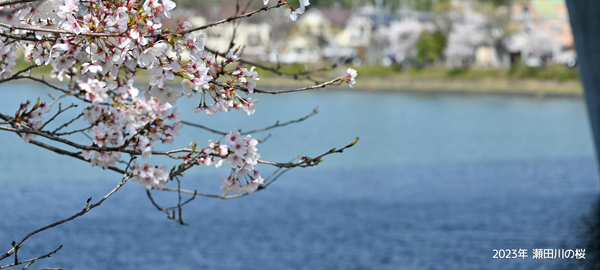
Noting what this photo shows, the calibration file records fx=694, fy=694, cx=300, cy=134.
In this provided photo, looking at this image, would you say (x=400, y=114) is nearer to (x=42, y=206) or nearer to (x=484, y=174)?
(x=484, y=174)

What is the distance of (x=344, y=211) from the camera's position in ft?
44.8

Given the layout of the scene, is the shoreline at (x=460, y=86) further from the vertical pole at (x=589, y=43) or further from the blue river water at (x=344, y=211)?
the vertical pole at (x=589, y=43)

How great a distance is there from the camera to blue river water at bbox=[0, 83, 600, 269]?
10438 mm

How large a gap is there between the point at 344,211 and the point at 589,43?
214 inches

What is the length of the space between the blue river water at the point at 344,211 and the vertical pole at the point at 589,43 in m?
2.25

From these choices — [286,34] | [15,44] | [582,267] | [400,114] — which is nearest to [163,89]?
[15,44]

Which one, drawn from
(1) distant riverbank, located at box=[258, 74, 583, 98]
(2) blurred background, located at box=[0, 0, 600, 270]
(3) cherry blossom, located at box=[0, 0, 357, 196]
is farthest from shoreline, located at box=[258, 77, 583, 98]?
(3) cherry blossom, located at box=[0, 0, 357, 196]

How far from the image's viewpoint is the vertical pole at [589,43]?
38.9 feet

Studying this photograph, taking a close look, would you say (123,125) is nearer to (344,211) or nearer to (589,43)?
(344,211)

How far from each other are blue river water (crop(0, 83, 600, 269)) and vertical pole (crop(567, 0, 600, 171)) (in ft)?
7.38

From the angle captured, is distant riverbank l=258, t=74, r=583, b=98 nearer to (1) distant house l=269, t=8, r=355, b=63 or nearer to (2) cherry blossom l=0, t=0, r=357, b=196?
(1) distant house l=269, t=8, r=355, b=63

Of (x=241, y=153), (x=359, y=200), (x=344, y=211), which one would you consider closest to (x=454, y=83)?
(x=359, y=200)

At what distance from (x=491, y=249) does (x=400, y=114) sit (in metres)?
23.2

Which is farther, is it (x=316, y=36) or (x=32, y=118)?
(x=316, y=36)
